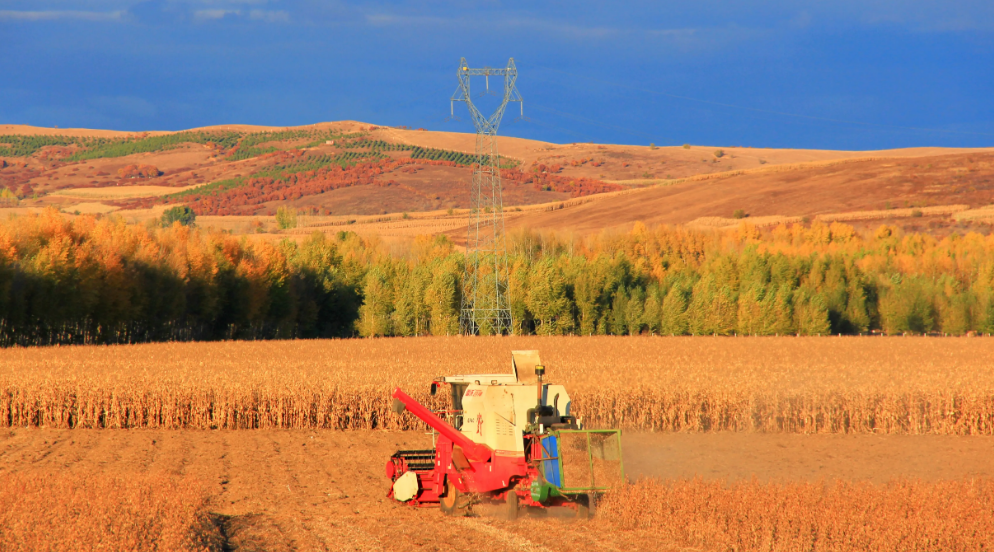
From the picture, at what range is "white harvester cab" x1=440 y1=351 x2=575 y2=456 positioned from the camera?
11.3m

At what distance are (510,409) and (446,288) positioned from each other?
59.2m

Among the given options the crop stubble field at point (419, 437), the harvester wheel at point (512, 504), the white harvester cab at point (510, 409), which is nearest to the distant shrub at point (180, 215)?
the crop stubble field at point (419, 437)

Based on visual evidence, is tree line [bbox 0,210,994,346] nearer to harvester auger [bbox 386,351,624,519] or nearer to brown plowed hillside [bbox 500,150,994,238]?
brown plowed hillside [bbox 500,150,994,238]

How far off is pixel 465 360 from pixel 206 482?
2118 cm

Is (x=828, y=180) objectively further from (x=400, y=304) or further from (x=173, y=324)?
(x=173, y=324)

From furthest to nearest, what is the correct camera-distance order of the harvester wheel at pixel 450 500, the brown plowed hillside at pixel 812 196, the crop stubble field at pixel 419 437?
the brown plowed hillside at pixel 812 196 → the harvester wheel at pixel 450 500 → the crop stubble field at pixel 419 437

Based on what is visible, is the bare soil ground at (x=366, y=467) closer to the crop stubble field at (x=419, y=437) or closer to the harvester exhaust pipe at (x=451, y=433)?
the crop stubble field at (x=419, y=437)

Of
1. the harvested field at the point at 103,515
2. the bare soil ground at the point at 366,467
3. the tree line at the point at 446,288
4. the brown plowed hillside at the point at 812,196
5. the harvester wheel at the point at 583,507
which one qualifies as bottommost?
the bare soil ground at the point at 366,467

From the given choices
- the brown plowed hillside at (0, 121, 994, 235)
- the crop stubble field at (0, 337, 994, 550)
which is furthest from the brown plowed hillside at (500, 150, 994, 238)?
the crop stubble field at (0, 337, 994, 550)

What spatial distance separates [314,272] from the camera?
70562 mm

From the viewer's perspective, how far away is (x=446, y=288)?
70438 mm

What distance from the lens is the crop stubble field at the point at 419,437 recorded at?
34.7 ft

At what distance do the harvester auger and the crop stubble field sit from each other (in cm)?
37

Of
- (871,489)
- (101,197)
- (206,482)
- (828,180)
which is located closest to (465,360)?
(206,482)
